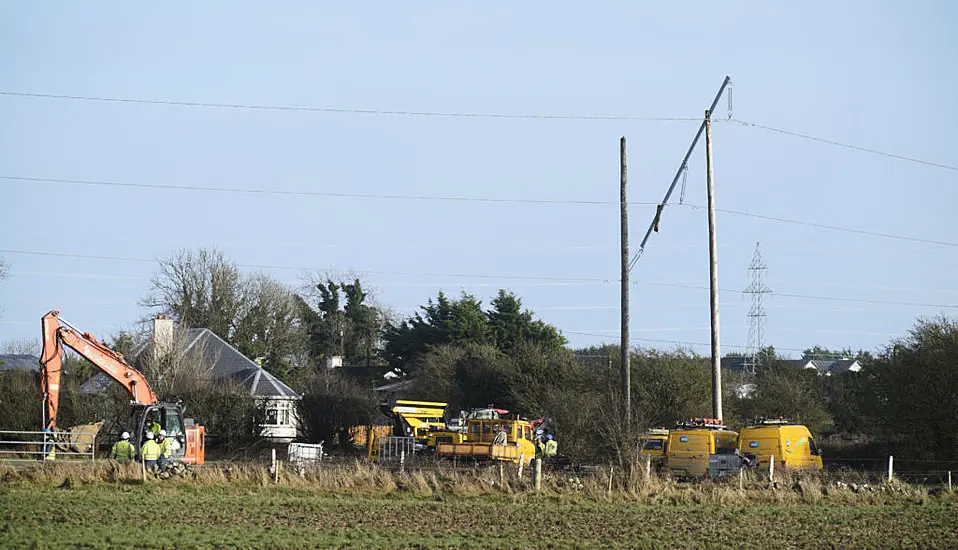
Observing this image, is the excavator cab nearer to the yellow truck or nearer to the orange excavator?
the orange excavator

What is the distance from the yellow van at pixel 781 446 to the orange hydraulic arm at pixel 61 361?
62.6 feet

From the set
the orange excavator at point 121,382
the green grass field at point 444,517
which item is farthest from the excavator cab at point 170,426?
the green grass field at point 444,517

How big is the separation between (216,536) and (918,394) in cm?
2633

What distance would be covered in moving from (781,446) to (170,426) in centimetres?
1870

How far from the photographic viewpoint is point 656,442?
35.8m

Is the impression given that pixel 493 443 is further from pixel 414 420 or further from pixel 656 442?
pixel 414 420

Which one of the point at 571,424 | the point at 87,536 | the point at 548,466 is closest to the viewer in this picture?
the point at 87,536

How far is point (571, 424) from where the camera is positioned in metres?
40.8

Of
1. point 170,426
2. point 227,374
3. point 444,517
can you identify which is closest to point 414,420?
point 170,426

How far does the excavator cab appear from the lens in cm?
3422

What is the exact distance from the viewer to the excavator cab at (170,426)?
34.2m

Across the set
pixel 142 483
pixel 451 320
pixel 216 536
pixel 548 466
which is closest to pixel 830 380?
pixel 451 320

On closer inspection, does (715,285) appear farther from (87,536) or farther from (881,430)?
(87,536)

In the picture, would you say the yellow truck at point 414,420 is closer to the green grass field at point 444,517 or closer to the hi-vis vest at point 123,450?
the hi-vis vest at point 123,450
